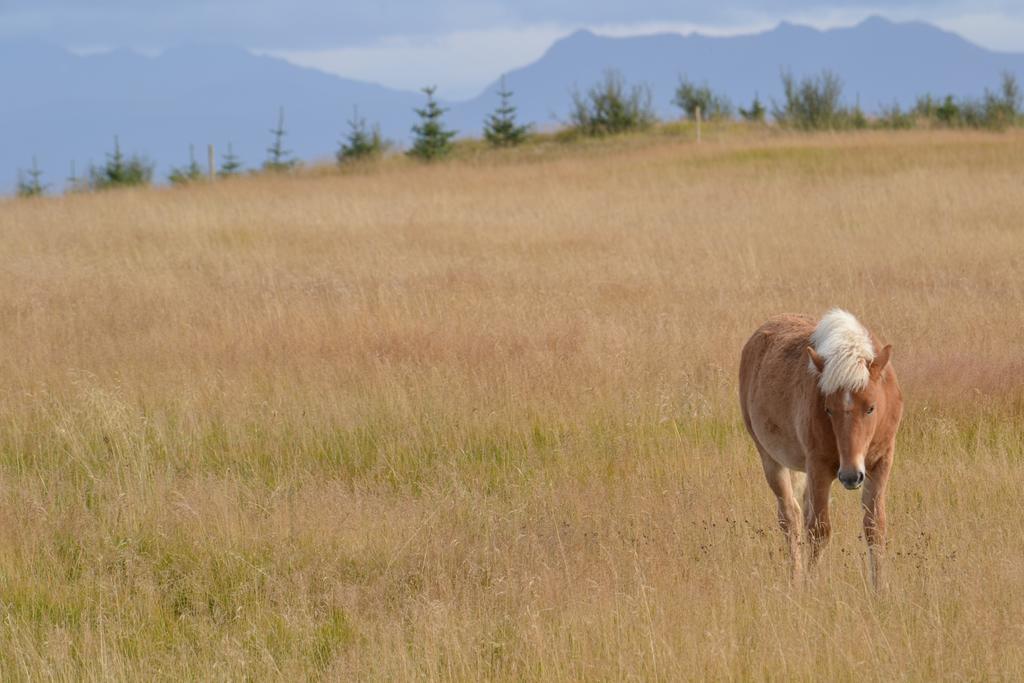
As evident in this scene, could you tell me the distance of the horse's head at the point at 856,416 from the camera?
4.89m

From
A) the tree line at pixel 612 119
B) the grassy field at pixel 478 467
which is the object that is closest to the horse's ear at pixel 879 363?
the grassy field at pixel 478 467

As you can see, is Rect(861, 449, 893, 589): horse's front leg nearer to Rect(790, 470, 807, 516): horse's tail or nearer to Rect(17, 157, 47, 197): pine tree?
Rect(790, 470, 807, 516): horse's tail

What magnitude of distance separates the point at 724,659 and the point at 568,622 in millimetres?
801

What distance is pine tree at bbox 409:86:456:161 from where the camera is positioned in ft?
115

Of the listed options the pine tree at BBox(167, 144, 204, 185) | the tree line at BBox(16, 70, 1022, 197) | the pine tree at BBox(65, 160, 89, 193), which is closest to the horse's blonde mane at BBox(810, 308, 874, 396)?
the pine tree at BBox(167, 144, 204, 185)

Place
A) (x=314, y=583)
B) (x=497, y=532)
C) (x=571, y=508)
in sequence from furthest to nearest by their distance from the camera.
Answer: (x=571, y=508), (x=497, y=532), (x=314, y=583)

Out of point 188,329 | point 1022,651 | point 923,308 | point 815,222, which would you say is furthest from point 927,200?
point 1022,651

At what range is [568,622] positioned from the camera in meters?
4.99

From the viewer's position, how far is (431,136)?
35.8 metres

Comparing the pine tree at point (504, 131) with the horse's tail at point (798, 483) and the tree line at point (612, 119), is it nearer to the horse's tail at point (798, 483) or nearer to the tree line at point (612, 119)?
the tree line at point (612, 119)

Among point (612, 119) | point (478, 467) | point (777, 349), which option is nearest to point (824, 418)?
point (777, 349)

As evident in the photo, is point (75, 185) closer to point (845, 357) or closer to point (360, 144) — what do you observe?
point (360, 144)

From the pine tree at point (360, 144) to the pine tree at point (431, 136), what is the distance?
1992 millimetres

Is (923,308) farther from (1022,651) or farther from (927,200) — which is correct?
(927,200)
